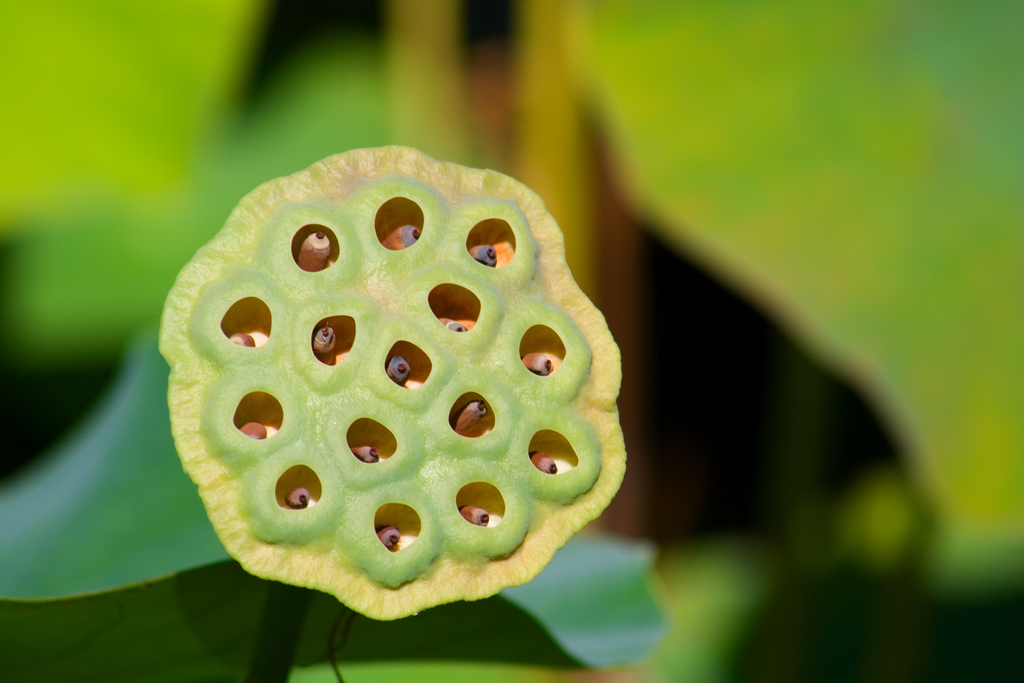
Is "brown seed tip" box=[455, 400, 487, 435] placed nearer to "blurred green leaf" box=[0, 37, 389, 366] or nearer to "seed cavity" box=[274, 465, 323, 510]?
"seed cavity" box=[274, 465, 323, 510]

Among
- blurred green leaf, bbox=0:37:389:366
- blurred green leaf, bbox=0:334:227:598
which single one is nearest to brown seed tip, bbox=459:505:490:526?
blurred green leaf, bbox=0:334:227:598

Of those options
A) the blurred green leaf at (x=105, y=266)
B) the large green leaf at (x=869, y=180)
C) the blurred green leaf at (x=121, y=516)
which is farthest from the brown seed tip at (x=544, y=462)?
the blurred green leaf at (x=105, y=266)

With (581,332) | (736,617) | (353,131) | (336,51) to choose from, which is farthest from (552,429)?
(336,51)

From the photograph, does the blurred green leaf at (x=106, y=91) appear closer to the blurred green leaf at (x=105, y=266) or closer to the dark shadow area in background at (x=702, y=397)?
the blurred green leaf at (x=105, y=266)

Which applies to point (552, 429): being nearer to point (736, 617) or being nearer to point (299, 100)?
point (736, 617)

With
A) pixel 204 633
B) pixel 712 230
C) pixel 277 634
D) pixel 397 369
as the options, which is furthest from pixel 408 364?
pixel 712 230

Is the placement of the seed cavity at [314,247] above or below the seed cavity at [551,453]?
above
